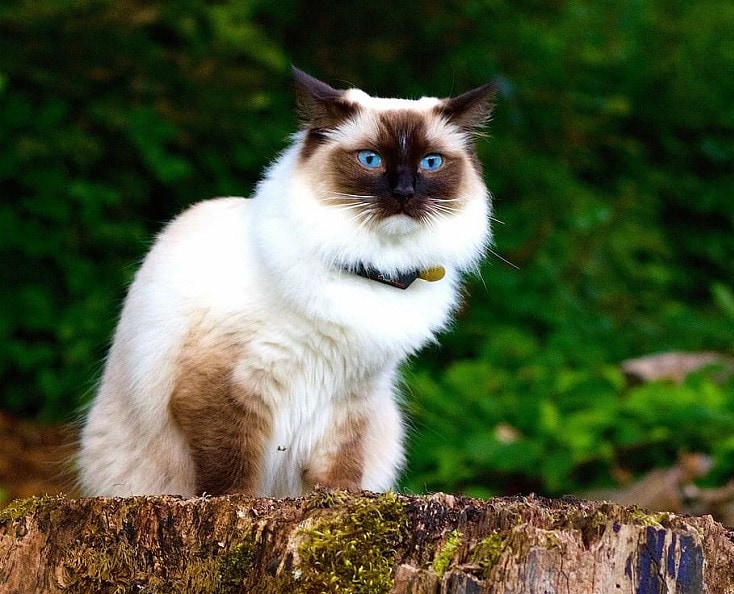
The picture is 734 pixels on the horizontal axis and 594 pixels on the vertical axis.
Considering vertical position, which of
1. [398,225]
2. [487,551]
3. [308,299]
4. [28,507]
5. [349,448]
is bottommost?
[349,448]

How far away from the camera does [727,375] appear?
6.64m

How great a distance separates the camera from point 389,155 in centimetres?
316

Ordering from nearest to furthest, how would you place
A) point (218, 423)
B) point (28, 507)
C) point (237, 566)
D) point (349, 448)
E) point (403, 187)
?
point (237, 566) → point (28, 507) → point (403, 187) → point (218, 423) → point (349, 448)

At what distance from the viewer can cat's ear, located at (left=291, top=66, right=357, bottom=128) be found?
324 centimetres

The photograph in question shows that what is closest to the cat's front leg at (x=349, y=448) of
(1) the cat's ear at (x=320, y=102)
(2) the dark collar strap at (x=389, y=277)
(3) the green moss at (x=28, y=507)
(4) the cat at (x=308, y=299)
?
(4) the cat at (x=308, y=299)

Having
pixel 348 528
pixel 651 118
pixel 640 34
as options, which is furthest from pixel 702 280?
pixel 348 528

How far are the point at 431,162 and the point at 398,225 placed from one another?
0.79ft

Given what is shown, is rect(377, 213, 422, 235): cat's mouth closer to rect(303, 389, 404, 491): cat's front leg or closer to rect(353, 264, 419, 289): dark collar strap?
rect(353, 264, 419, 289): dark collar strap

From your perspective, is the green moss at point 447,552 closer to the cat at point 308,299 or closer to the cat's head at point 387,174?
the cat at point 308,299

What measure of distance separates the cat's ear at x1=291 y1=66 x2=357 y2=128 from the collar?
474mm

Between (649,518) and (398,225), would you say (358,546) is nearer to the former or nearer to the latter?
(649,518)

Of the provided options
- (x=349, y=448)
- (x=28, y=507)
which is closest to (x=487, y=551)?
(x=28, y=507)

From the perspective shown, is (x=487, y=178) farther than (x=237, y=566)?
Yes

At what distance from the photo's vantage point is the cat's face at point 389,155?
3145 millimetres
